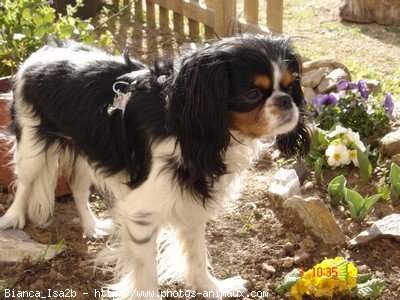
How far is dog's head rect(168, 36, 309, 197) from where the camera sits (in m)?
2.47

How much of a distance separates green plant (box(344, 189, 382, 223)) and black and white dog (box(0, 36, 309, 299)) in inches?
22.2

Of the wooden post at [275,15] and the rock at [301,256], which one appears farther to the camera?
the wooden post at [275,15]

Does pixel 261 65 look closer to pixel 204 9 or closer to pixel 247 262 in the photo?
pixel 247 262

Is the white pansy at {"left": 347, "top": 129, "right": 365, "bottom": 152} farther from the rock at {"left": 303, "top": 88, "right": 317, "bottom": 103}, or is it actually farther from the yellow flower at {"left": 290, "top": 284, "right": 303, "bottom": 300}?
the yellow flower at {"left": 290, "top": 284, "right": 303, "bottom": 300}

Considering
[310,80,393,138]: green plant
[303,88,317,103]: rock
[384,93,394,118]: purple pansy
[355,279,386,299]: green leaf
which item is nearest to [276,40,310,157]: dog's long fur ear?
[355,279,386,299]: green leaf

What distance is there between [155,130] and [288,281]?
0.96 m

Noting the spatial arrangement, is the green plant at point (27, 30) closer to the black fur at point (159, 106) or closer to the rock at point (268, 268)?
the black fur at point (159, 106)

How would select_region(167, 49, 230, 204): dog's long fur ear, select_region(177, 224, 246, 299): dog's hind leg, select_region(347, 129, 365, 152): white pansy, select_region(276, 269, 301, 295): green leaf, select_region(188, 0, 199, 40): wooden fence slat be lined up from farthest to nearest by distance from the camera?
select_region(188, 0, 199, 40): wooden fence slat < select_region(347, 129, 365, 152): white pansy < select_region(177, 224, 246, 299): dog's hind leg < select_region(276, 269, 301, 295): green leaf < select_region(167, 49, 230, 204): dog's long fur ear

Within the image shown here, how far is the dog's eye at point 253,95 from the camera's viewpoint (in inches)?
98.3

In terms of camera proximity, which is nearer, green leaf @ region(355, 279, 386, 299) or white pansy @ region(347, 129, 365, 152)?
green leaf @ region(355, 279, 386, 299)

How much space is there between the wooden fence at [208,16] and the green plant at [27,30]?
1.56 metres

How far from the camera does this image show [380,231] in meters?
3.39

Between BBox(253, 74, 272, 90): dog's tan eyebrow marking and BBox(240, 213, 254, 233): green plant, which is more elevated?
BBox(253, 74, 272, 90): dog's tan eyebrow marking
